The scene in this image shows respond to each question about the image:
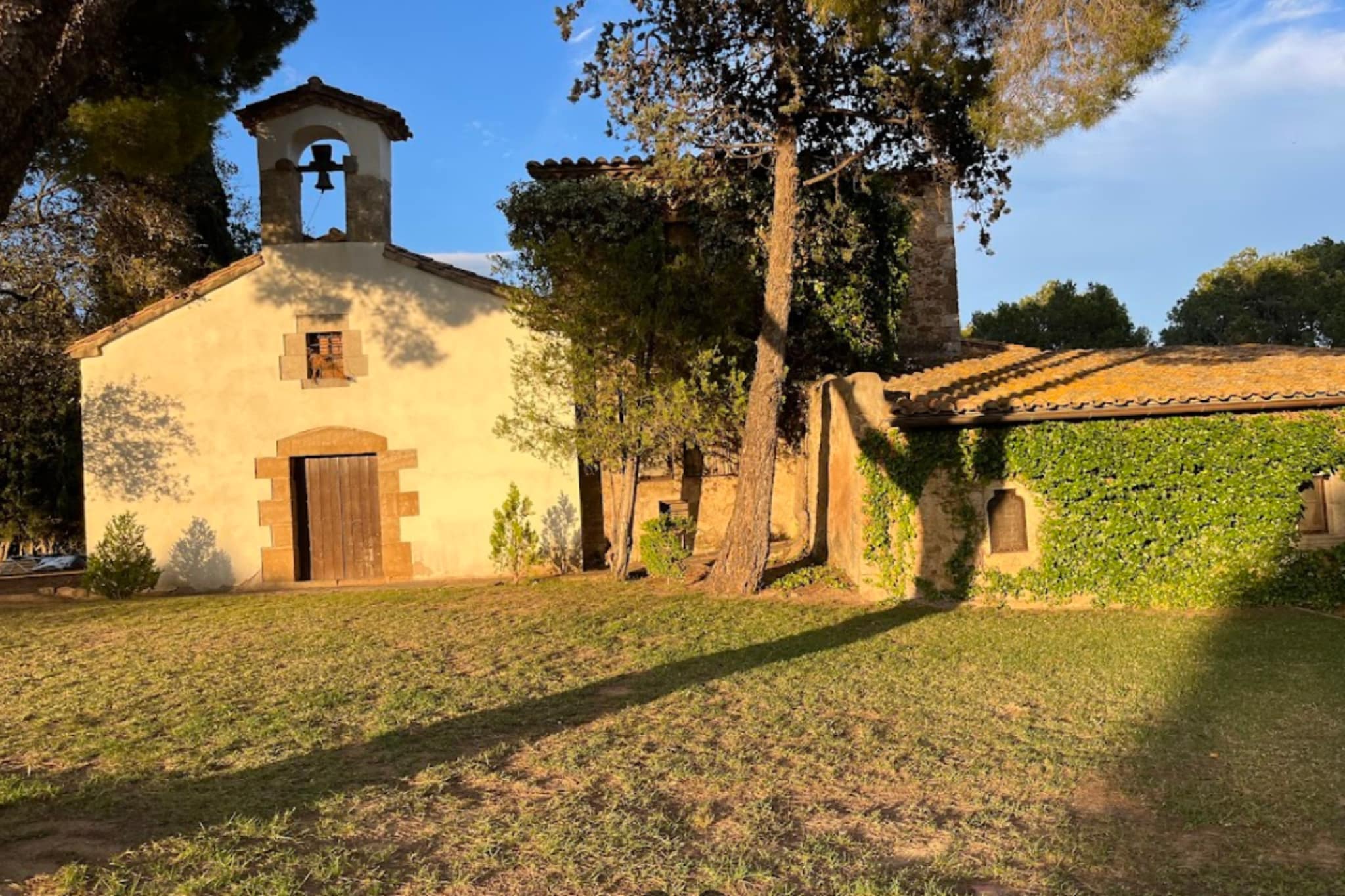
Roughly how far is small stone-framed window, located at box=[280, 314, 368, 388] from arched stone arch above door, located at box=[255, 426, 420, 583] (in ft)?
2.29

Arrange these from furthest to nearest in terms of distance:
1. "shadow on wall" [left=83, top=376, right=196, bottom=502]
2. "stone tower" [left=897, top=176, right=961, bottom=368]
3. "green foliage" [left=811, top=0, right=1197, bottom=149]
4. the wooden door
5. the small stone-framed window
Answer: "stone tower" [left=897, top=176, right=961, bottom=368] < the wooden door < the small stone-framed window < "shadow on wall" [left=83, top=376, right=196, bottom=502] < "green foliage" [left=811, top=0, right=1197, bottom=149]

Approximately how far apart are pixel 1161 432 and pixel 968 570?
8.57 ft

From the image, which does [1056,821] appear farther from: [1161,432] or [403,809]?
[1161,432]

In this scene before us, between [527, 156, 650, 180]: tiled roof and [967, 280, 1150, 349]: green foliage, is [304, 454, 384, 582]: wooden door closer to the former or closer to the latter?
[527, 156, 650, 180]: tiled roof

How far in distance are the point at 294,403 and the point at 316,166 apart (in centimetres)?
327

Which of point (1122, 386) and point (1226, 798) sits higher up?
point (1122, 386)

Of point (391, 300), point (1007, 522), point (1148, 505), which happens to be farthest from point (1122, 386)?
point (391, 300)

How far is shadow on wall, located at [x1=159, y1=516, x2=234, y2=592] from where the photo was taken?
12.2 m

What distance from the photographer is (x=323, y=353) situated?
1268 cm

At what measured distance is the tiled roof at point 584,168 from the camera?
14867 mm

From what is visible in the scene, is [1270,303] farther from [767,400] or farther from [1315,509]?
[767,400]

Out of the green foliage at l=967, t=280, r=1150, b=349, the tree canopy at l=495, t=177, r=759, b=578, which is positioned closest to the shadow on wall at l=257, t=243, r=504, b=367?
the tree canopy at l=495, t=177, r=759, b=578

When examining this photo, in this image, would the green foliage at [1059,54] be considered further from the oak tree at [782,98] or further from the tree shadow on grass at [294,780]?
the tree shadow on grass at [294,780]

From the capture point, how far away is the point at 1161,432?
10.3 metres
